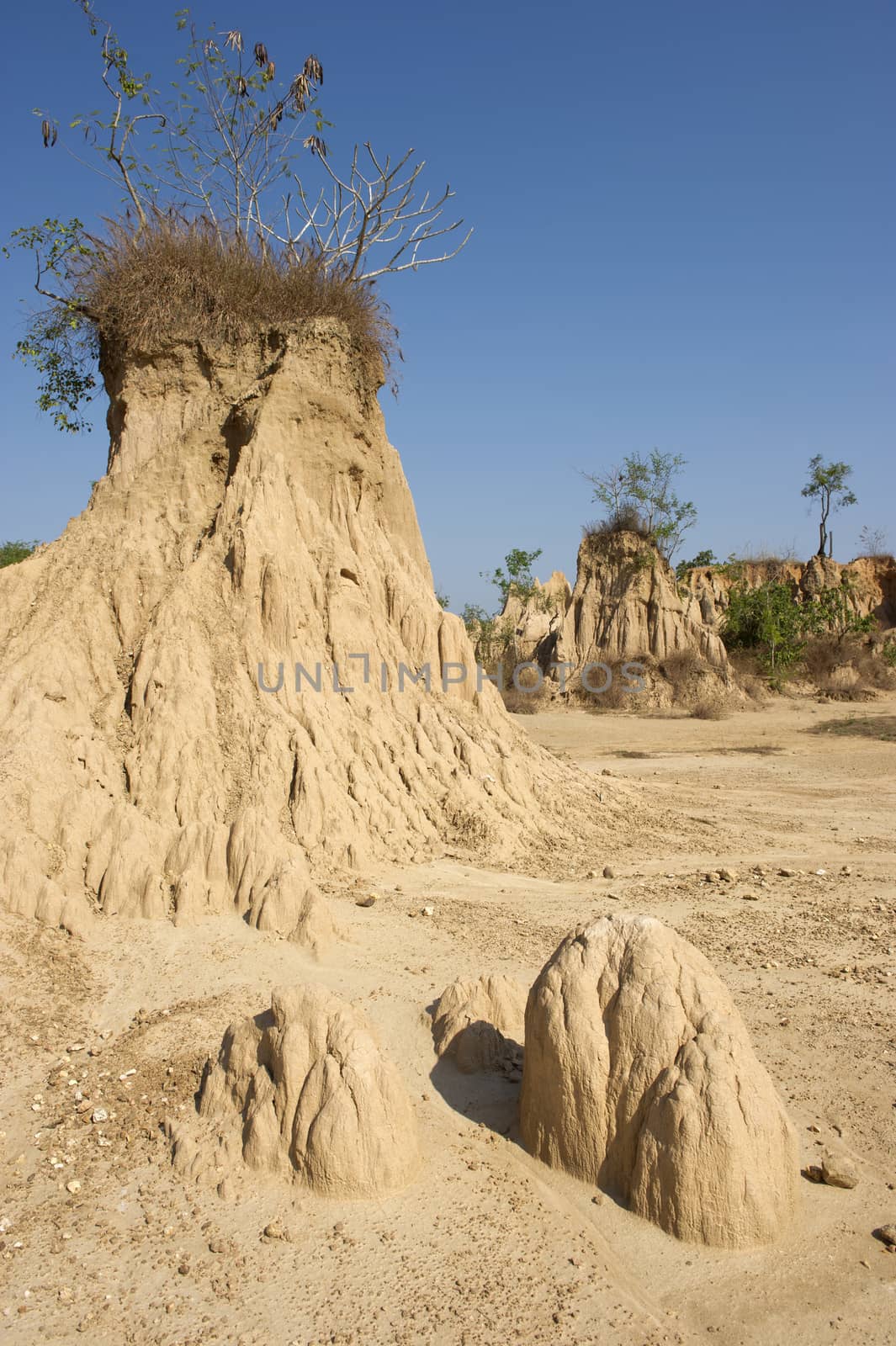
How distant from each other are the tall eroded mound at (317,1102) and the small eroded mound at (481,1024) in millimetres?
779

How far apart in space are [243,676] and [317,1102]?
14.3ft

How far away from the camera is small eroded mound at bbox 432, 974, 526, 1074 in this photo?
4.45 m

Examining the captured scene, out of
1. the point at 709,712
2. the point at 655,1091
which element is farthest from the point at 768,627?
the point at 655,1091

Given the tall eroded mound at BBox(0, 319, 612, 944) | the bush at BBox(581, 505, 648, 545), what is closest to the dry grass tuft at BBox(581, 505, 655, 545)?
the bush at BBox(581, 505, 648, 545)

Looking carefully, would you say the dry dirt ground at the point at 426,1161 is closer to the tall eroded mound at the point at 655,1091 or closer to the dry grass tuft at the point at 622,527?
the tall eroded mound at the point at 655,1091

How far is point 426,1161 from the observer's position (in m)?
3.74

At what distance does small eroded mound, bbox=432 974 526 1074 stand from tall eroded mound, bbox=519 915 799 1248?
24.7 inches

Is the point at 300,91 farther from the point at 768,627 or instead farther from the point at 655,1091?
the point at 768,627

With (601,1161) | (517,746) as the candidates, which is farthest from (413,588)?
(601,1161)

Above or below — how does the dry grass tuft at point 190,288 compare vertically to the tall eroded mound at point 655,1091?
above

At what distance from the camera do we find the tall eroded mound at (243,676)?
6.14 m

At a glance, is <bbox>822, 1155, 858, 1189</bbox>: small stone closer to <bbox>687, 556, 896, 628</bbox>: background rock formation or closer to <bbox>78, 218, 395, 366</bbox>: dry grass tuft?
<bbox>78, 218, 395, 366</bbox>: dry grass tuft

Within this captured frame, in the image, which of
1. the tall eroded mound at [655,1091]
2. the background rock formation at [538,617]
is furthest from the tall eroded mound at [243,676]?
the background rock formation at [538,617]

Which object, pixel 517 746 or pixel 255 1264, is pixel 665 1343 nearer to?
pixel 255 1264
